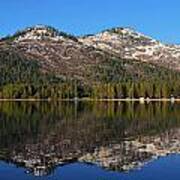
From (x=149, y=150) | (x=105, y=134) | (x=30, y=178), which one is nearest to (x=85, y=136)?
(x=105, y=134)

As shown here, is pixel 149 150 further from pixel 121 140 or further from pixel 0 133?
pixel 0 133

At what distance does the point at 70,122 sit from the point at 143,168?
50433 millimetres

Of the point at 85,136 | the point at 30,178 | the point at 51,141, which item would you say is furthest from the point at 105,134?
the point at 30,178

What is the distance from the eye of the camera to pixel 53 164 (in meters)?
46.6

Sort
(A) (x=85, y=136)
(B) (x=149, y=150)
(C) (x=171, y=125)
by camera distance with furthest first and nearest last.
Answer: (C) (x=171, y=125) → (A) (x=85, y=136) → (B) (x=149, y=150)

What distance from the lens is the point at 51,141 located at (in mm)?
64125

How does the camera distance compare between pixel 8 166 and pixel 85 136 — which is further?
pixel 85 136

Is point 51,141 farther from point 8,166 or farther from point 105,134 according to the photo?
point 8,166

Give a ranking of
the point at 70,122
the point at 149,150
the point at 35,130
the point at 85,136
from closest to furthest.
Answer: the point at 149,150 < the point at 85,136 < the point at 35,130 < the point at 70,122

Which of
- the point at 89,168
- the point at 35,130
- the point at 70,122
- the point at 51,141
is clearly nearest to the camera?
the point at 89,168

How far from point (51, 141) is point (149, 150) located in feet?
43.6

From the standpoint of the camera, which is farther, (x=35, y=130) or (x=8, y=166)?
(x=35, y=130)

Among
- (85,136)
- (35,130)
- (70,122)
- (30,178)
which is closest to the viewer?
(30,178)

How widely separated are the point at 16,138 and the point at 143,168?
26366 millimetres
